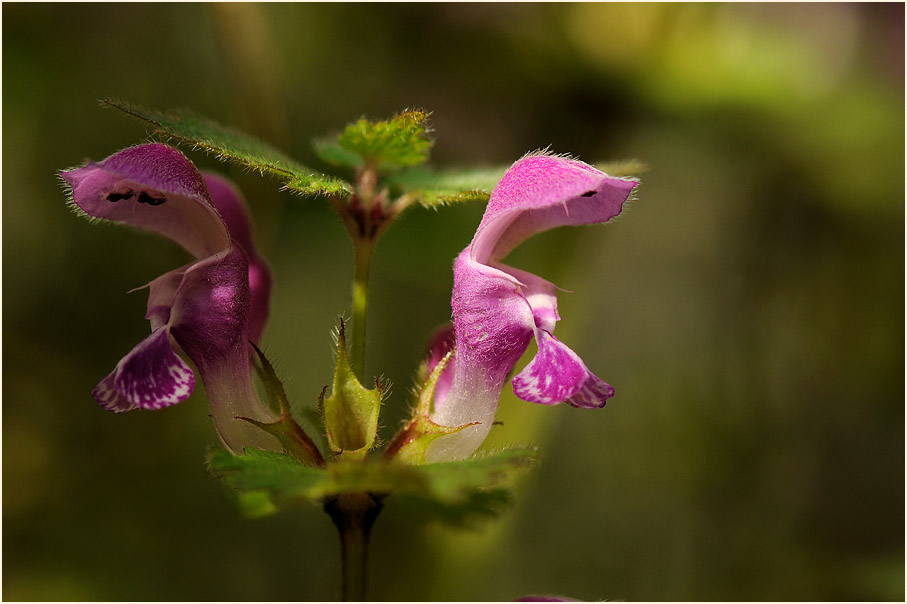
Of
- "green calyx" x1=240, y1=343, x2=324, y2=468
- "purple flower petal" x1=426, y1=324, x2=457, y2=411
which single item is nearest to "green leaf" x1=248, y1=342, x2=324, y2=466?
"green calyx" x1=240, y1=343, x2=324, y2=468

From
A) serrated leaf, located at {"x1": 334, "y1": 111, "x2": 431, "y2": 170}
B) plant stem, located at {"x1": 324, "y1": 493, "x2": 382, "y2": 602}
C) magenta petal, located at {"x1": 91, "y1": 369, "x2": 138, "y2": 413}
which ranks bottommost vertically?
plant stem, located at {"x1": 324, "y1": 493, "x2": 382, "y2": 602}

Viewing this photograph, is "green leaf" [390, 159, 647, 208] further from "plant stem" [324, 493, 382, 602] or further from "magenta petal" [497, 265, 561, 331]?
"plant stem" [324, 493, 382, 602]

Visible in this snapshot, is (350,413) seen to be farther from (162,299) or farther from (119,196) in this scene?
(119,196)

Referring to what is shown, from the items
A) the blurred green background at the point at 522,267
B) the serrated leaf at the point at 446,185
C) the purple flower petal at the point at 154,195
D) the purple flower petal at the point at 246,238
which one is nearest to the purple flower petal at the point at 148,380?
the purple flower petal at the point at 154,195

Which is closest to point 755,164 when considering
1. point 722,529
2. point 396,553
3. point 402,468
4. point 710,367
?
point 710,367

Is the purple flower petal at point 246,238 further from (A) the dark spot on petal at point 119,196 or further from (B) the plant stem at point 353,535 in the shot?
(B) the plant stem at point 353,535
